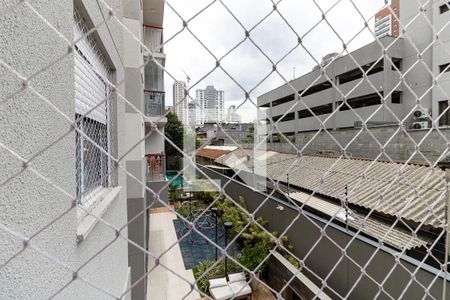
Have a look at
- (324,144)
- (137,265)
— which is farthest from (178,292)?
(324,144)

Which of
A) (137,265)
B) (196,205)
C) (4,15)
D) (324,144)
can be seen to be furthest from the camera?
(196,205)

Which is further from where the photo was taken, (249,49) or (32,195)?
(249,49)

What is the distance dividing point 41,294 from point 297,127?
55.3 ft

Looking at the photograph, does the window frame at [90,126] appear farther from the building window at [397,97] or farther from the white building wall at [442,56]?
the building window at [397,97]

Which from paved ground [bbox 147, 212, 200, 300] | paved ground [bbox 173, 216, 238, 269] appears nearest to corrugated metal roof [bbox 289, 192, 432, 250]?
paved ground [bbox 147, 212, 200, 300]

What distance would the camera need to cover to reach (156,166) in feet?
21.6

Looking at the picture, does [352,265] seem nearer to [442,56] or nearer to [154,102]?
[442,56]

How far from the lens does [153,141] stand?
24.2 feet

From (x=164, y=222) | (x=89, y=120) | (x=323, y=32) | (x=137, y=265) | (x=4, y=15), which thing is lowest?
(x=164, y=222)

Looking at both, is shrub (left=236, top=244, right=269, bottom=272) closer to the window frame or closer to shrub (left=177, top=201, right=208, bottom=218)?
the window frame

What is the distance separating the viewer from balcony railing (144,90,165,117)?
629 centimetres

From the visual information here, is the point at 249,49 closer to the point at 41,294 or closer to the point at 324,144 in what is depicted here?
the point at 41,294

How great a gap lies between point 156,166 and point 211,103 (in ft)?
19.7

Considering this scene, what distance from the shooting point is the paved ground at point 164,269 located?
4.70 meters
